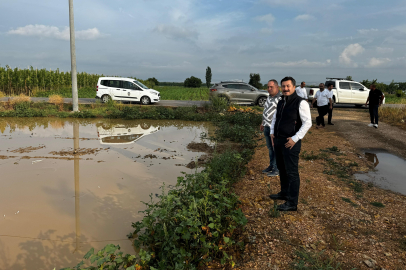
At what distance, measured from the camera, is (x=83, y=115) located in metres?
15.8

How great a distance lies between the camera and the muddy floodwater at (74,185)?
3.92 metres

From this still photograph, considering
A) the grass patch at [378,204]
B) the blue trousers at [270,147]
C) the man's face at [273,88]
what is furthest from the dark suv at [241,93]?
the grass patch at [378,204]

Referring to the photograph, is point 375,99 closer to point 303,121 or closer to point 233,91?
point 233,91

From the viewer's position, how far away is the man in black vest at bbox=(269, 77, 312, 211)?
4004mm

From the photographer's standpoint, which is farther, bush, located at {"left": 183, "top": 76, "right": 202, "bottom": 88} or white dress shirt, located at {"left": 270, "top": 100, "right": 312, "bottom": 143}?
bush, located at {"left": 183, "top": 76, "right": 202, "bottom": 88}

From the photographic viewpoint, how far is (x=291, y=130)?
13.6 feet

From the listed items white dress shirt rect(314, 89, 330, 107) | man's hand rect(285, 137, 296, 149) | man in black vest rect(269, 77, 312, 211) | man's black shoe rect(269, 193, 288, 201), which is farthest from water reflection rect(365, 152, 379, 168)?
man's hand rect(285, 137, 296, 149)

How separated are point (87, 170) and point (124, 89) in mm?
13286

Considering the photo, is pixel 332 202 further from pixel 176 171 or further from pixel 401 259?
pixel 176 171

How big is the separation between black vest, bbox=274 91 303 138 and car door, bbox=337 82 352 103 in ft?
61.1

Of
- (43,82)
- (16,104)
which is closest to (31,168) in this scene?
(16,104)

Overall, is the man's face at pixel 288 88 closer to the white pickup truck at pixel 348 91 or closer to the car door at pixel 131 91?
the car door at pixel 131 91

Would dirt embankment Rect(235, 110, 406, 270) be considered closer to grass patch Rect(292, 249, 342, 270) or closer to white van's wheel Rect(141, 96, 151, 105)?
grass patch Rect(292, 249, 342, 270)

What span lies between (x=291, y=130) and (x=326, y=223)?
Result: 1477mm
